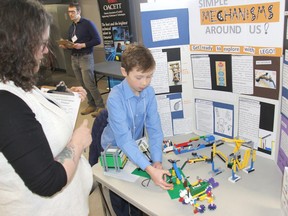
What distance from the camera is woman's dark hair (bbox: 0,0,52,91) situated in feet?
2.29

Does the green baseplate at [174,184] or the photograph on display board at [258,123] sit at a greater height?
the photograph on display board at [258,123]

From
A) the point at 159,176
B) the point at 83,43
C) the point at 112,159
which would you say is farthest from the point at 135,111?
the point at 83,43

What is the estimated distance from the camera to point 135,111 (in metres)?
1.54

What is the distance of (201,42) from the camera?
4.99 ft

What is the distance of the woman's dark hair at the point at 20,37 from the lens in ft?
2.29

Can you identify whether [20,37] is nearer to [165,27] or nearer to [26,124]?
[26,124]

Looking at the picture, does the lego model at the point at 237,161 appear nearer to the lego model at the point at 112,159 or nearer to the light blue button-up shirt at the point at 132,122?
the light blue button-up shirt at the point at 132,122

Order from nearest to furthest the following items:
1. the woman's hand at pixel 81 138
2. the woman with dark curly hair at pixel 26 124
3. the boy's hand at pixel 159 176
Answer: the woman with dark curly hair at pixel 26 124 → the woman's hand at pixel 81 138 → the boy's hand at pixel 159 176

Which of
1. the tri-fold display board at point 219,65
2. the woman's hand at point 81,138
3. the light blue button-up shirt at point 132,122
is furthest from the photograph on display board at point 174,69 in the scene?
the woman's hand at point 81,138

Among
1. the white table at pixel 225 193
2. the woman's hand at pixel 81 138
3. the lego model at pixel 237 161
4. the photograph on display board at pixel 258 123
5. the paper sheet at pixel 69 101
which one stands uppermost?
the paper sheet at pixel 69 101

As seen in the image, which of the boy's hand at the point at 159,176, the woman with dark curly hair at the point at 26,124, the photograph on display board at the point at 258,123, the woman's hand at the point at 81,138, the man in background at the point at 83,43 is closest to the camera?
the woman with dark curly hair at the point at 26,124

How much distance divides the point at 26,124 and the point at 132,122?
92 cm

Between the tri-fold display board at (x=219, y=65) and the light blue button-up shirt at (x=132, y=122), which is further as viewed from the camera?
the light blue button-up shirt at (x=132, y=122)

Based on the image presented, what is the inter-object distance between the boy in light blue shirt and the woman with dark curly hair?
489 millimetres
